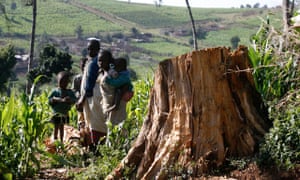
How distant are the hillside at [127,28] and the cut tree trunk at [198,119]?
2529 inches

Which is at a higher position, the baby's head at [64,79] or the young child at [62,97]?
the baby's head at [64,79]

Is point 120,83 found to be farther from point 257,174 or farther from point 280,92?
point 257,174

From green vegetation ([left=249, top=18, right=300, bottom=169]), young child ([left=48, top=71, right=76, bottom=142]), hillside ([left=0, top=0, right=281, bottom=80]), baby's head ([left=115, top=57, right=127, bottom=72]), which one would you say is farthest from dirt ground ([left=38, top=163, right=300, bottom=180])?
hillside ([left=0, top=0, right=281, bottom=80])

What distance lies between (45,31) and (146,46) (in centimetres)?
1552

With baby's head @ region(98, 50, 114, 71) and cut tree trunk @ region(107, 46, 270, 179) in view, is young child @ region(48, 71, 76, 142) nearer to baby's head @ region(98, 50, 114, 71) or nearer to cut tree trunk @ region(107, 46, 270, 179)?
baby's head @ region(98, 50, 114, 71)

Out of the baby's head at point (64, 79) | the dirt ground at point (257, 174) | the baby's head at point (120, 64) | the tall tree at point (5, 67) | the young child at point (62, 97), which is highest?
the baby's head at point (120, 64)

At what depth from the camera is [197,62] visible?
4.75 m

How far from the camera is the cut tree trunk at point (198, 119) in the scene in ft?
15.5

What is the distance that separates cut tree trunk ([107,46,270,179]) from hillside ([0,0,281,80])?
64226 millimetres

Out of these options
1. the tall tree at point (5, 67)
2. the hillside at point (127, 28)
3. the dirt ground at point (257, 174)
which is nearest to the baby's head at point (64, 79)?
the dirt ground at point (257, 174)

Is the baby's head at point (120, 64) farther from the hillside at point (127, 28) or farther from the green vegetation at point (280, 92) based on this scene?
the hillside at point (127, 28)

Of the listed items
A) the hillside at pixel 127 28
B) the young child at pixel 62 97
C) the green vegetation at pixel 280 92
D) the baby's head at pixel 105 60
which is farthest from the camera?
the hillside at pixel 127 28

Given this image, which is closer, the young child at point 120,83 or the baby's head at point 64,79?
the young child at point 120,83

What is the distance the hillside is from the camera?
80.4 metres
